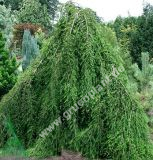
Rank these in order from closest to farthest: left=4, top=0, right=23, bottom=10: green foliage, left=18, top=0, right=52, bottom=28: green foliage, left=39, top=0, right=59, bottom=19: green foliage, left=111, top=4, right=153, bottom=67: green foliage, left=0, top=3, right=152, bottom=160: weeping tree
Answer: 1. left=0, top=3, right=152, bottom=160: weeping tree
2. left=111, top=4, right=153, bottom=67: green foliage
3. left=18, top=0, right=52, bottom=28: green foliage
4. left=4, top=0, right=23, bottom=10: green foliage
5. left=39, top=0, right=59, bottom=19: green foliage

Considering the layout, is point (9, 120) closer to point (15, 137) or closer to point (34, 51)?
point (15, 137)

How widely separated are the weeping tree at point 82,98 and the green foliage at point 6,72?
3.06m

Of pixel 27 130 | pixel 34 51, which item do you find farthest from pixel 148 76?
pixel 27 130

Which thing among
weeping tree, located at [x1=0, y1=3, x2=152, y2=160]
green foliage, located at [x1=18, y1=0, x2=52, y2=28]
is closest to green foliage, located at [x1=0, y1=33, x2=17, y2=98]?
weeping tree, located at [x1=0, y1=3, x2=152, y2=160]

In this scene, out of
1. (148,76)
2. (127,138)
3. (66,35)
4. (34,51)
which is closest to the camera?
(127,138)

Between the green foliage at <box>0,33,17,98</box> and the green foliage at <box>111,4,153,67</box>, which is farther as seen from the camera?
the green foliage at <box>111,4,153,67</box>

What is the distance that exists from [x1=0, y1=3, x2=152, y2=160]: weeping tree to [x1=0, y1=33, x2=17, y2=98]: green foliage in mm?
3057

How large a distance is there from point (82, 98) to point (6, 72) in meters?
3.91

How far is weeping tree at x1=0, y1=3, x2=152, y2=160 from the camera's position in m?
5.52

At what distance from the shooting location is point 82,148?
5633 millimetres

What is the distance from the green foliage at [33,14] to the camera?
29484mm

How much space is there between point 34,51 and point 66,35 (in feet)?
16.9

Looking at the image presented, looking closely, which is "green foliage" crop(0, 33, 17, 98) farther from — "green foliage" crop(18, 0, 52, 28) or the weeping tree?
"green foliage" crop(18, 0, 52, 28)

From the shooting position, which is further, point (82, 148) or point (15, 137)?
point (15, 137)
